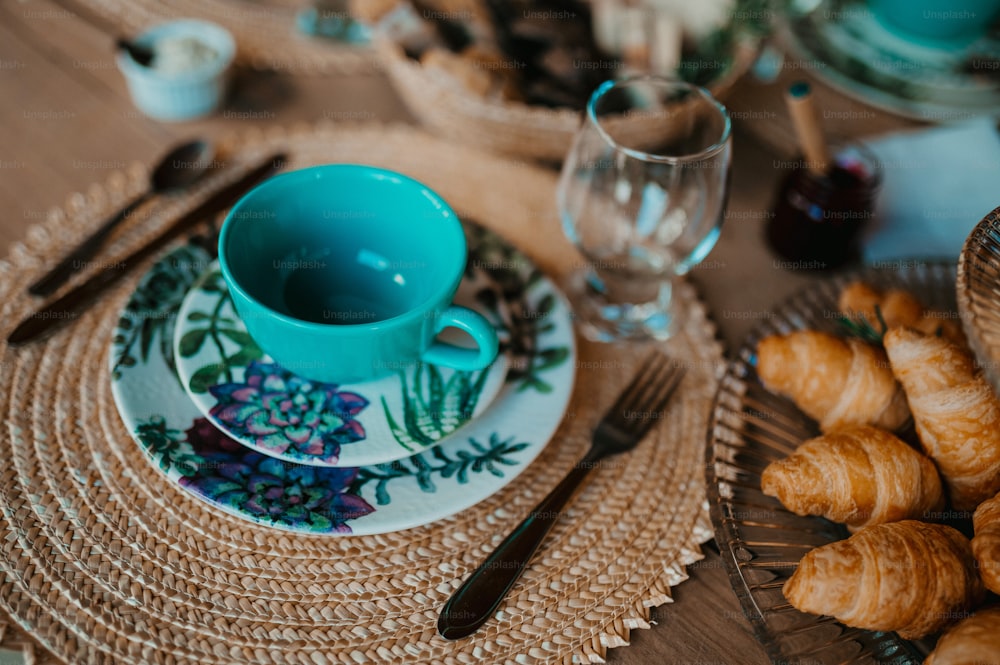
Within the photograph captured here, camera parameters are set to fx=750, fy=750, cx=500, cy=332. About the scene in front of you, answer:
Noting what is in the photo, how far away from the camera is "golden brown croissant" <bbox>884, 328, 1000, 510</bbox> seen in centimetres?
59

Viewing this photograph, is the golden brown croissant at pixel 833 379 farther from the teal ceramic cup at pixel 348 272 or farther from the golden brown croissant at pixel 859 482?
the teal ceramic cup at pixel 348 272

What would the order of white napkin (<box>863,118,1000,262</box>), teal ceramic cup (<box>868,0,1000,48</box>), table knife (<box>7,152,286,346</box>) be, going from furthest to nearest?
teal ceramic cup (<box>868,0,1000,48</box>) < white napkin (<box>863,118,1000,262</box>) < table knife (<box>7,152,286,346</box>)

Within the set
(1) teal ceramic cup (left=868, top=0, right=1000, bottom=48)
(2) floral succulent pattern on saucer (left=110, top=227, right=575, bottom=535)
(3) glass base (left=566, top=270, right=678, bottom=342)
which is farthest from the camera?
(1) teal ceramic cup (left=868, top=0, right=1000, bottom=48)

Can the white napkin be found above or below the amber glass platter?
above

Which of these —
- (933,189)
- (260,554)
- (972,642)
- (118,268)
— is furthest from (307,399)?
(933,189)

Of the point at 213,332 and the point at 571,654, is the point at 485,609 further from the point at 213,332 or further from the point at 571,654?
the point at 213,332

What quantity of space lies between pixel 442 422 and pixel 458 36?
615 millimetres

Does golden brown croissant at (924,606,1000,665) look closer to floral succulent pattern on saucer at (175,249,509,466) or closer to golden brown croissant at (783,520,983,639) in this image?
golden brown croissant at (783,520,983,639)

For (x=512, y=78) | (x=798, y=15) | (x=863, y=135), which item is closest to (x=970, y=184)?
(x=863, y=135)

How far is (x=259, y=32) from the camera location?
3.64 feet

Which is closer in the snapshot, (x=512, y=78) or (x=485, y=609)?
(x=485, y=609)

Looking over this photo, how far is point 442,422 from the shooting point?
0.62 metres

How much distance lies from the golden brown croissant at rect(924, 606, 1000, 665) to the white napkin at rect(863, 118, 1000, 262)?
19.4 inches

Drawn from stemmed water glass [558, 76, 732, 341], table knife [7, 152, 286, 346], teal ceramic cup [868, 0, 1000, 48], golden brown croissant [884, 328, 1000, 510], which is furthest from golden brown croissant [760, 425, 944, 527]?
teal ceramic cup [868, 0, 1000, 48]
